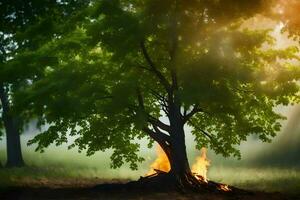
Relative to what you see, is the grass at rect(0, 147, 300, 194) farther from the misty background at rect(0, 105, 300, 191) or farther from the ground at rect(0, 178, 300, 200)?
the ground at rect(0, 178, 300, 200)

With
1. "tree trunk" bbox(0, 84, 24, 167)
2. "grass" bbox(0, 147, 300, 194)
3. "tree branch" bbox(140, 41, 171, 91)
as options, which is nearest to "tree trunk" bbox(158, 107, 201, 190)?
"tree branch" bbox(140, 41, 171, 91)

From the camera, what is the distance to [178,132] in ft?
65.5

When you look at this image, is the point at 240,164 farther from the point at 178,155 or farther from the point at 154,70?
the point at 154,70

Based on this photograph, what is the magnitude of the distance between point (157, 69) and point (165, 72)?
2.08 feet

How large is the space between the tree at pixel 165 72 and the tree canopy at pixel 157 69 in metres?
0.04

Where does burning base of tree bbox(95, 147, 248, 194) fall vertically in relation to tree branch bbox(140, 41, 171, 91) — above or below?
below

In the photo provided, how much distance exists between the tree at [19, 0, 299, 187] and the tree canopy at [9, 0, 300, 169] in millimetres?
38

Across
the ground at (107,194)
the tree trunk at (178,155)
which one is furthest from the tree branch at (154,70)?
the ground at (107,194)

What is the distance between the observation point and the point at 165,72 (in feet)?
65.6

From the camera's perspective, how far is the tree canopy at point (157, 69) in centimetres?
1683

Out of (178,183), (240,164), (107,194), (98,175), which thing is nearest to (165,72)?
(178,183)

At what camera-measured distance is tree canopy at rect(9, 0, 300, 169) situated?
1683 centimetres

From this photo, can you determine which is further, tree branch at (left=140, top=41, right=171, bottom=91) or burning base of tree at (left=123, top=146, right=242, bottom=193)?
burning base of tree at (left=123, top=146, right=242, bottom=193)

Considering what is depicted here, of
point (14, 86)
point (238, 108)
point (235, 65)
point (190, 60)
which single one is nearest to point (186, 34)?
point (190, 60)
